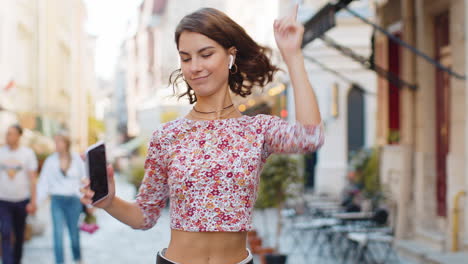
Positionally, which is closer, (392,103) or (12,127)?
(12,127)

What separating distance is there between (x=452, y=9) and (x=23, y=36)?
30.6 ft

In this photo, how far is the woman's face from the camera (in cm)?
235

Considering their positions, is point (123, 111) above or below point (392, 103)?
above

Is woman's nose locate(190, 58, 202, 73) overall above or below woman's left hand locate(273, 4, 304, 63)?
below

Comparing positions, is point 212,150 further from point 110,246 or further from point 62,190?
point 110,246

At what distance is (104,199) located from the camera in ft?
7.43

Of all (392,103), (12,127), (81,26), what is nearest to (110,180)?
(12,127)

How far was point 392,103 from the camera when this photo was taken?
11.2m

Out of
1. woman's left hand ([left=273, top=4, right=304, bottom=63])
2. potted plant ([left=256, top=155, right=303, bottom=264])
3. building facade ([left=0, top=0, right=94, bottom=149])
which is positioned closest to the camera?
woman's left hand ([left=273, top=4, right=304, bottom=63])

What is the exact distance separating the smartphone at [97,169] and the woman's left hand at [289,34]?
70 cm

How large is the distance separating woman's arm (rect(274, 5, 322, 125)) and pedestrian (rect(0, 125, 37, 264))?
589 centimetres

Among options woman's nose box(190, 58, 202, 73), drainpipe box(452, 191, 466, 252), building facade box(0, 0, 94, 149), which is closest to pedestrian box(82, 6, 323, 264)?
woman's nose box(190, 58, 202, 73)

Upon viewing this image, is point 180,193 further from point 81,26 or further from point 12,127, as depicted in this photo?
point 81,26

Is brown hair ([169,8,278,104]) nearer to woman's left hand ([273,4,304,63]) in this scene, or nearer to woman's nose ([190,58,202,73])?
woman's nose ([190,58,202,73])
